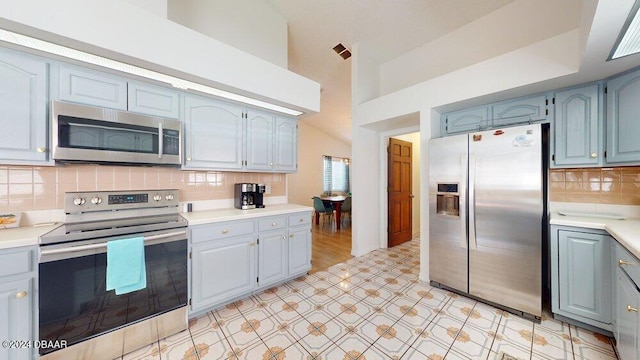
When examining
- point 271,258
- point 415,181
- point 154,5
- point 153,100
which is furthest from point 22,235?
point 415,181

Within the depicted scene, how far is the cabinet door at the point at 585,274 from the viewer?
169 cm

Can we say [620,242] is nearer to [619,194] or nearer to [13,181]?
[619,194]

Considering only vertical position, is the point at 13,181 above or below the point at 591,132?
below

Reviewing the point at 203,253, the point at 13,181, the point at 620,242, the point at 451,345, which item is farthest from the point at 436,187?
the point at 13,181

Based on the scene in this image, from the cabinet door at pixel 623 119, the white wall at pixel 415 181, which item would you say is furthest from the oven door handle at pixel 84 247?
the white wall at pixel 415 181

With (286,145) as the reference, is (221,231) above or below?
below

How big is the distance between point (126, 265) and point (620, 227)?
11.8 feet

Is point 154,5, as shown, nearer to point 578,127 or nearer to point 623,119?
point 578,127

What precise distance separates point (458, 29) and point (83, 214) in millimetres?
4718

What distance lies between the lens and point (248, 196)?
2656mm

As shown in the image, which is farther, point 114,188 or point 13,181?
point 114,188

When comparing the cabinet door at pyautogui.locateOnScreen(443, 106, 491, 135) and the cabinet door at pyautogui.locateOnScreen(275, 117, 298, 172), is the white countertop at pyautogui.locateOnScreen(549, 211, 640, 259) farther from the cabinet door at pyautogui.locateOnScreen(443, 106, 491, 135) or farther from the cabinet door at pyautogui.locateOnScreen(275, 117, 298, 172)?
the cabinet door at pyautogui.locateOnScreen(275, 117, 298, 172)

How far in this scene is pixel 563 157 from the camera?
2061 millimetres

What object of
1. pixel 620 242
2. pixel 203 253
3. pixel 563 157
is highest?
pixel 563 157
